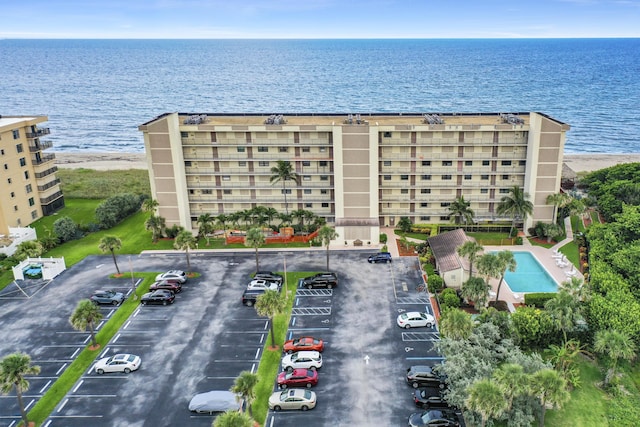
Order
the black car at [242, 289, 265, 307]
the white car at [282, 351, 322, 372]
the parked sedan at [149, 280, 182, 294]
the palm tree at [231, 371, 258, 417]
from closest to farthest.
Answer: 1. the palm tree at [231, 371, 258, 417]
2. the white car at [282, 351, 322, 372]
3. the black car at [242, 289, 265, 307]
4. the parked sedan at [149, 280, 182, 294]

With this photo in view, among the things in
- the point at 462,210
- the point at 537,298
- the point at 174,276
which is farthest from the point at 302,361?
the point at 462,210

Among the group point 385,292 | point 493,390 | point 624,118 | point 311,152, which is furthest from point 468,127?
point 624,118

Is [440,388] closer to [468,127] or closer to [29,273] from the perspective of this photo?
[468,127]

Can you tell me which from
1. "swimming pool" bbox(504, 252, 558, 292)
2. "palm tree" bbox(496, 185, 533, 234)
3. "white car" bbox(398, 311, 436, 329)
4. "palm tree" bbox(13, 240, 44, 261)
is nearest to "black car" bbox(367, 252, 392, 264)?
"swimming pool" bbox(504, 252, 558, 292)

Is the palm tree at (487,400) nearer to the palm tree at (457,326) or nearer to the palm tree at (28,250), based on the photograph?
the palm tree at (457,326)

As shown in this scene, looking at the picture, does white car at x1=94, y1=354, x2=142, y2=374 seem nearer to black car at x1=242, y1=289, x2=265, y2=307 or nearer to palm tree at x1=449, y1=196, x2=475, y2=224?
black car at x1=242, y1=289, x2=265, y2=307

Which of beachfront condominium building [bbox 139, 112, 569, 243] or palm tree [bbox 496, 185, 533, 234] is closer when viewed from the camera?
palm tree [bbox 496, 185, 533, 234]
